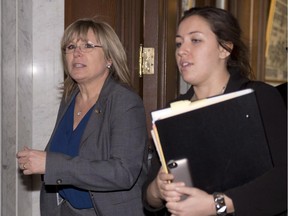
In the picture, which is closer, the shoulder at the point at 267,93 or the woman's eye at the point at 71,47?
the shoulder at the point at 267,93

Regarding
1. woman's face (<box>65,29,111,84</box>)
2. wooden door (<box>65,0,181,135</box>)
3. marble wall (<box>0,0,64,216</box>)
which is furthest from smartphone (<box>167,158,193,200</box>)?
marble wall (<box>0,0,64,216</box>)

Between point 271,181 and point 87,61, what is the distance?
1.01m

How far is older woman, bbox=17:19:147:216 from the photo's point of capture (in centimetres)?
180

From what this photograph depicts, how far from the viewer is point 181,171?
4.37ft

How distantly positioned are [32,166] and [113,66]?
0.59 m

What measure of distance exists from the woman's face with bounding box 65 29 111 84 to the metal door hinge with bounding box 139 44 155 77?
51 cm

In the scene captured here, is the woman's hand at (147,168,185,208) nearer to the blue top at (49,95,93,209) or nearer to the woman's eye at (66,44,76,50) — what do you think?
the blue top at (49,95,93,209)

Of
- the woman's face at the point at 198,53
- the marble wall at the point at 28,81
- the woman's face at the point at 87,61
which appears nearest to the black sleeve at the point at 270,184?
the woman's face at the point at 198,53

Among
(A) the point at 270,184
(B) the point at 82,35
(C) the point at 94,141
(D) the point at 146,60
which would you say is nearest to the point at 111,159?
(C) the point at 94,141

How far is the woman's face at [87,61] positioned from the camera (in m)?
2.05

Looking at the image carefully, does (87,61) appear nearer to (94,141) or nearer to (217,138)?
(94,141)

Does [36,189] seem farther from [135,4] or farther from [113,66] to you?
[135,4]

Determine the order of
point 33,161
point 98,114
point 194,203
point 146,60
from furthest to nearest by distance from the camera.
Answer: point 146,60 → point 98,114 → point 33,161 → point 194,203

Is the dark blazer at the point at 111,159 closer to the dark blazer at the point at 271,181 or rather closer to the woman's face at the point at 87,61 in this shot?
the woman's face at the point at 87,61
